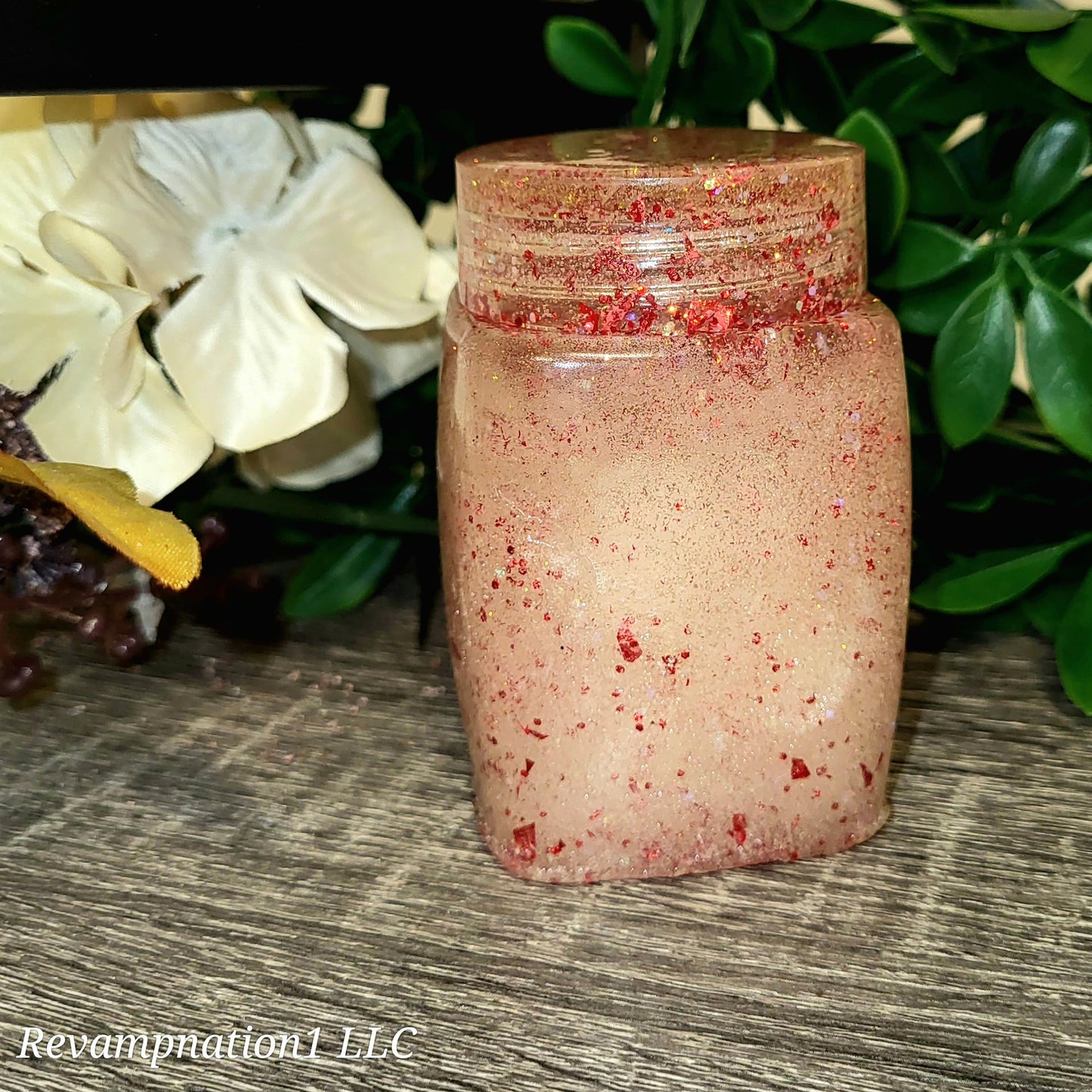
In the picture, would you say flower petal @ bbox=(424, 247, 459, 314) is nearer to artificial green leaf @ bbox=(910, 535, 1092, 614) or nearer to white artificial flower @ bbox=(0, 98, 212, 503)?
white artificial flower @ bbox=(0, 98, 212, 503)

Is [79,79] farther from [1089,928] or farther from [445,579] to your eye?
[1089,928]

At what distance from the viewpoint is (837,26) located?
0.40 meters

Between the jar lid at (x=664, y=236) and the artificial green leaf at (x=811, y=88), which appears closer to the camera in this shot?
the jar lid at (x=664, y=236)

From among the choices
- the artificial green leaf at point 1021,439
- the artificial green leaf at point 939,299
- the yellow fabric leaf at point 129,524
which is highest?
the artificial green leaf at point 939,299

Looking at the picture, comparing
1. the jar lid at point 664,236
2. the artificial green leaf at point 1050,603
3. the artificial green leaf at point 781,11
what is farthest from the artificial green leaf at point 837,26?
the artificial green leaf at point 1050,603

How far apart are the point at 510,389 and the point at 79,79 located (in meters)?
0.15

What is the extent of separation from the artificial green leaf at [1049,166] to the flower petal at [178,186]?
0.80 ft

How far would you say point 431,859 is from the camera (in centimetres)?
36

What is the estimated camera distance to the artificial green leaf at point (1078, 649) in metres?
0.38

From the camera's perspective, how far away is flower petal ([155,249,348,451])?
382 millimetres

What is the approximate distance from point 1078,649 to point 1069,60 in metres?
0.18

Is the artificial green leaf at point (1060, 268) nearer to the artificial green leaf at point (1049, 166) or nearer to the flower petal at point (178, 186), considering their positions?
the artificial green leaf at point (1049, 166)

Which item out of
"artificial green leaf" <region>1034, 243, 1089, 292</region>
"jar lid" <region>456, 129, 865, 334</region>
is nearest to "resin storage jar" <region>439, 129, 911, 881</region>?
"jar lid" <region>456, 129, 865, 334</region>

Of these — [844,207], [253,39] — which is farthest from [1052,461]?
[253,39]
